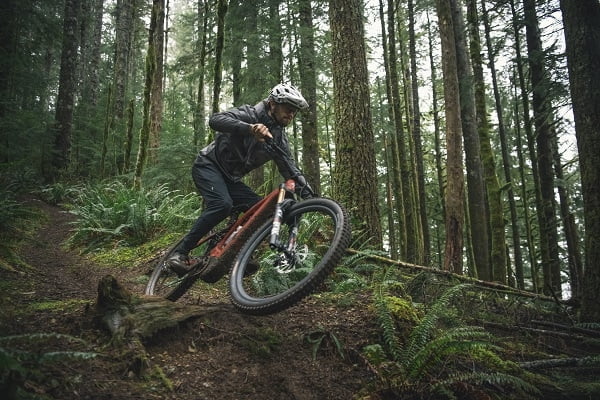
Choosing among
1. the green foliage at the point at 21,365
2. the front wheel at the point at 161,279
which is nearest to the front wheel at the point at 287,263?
the front wheel at the point at 161,279

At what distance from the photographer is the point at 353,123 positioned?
6992mm

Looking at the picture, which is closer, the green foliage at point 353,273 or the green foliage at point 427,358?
the green foliage at point 427,358

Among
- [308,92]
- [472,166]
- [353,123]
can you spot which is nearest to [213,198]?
[353,123]

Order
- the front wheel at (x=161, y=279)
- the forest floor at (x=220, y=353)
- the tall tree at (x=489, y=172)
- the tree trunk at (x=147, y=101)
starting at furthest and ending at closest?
1. the tall tree at (x=489, y=172)
2. the tree trunk at (x=147, y=101)
3. the front wheel at (x=161, y=279)
4. the forest floor at (x=220, y=353)

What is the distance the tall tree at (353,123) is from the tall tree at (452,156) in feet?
8.37

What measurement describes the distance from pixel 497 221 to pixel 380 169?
52.2 ft

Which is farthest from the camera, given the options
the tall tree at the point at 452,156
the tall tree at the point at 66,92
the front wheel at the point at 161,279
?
the tall tree at the point at 66,92

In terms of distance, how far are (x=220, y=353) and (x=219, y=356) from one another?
1.6 inches

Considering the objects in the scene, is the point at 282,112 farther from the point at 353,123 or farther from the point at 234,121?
the point at 353,123

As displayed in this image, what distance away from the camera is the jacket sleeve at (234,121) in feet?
13.8

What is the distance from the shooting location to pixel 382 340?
3533mm

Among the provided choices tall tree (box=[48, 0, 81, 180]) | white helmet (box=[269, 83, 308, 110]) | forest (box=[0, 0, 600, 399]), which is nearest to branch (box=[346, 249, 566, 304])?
forest (box=[0, 0, 600, 399])

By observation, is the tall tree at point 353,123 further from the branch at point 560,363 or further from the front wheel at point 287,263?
the branch at point 560,363

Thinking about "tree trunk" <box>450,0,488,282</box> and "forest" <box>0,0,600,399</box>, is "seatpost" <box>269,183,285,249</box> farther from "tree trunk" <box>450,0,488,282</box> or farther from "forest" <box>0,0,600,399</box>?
"tree trunk" <box>450,0,488,282</box>
